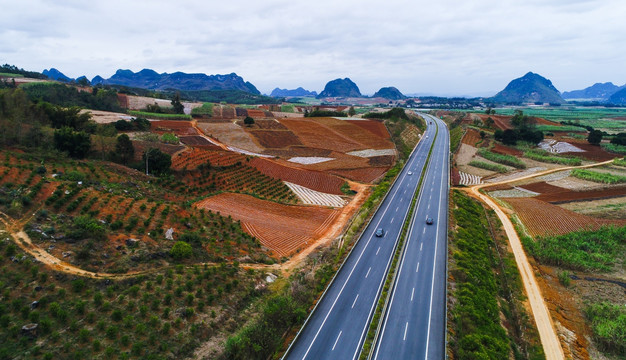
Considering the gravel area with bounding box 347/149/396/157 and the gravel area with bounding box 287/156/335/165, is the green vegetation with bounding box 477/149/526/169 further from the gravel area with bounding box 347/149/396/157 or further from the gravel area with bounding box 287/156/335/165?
the gravel area with bounding box 287/156/335/165

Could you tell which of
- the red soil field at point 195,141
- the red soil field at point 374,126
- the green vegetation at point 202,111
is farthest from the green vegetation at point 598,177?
the green vegetation at point 202,111

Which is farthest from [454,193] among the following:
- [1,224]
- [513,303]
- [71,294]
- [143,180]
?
[1,224]

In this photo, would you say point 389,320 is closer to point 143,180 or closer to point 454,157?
point 143,180

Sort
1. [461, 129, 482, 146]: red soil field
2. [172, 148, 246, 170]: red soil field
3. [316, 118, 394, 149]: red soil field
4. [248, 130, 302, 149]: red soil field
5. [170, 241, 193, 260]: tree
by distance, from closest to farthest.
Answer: [170, 241, 193, 260]: tree → [172, 148, 246, 170]: red soil field → [248, 130, 302, 149]: red soil field → [316, 118, 394, 149]: red soil field → [461, 129, 482, 146]: red soil field

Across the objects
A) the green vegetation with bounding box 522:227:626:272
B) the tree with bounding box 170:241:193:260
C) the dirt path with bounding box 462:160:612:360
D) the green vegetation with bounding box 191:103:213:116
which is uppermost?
the green vegetation with bounding box 191:103:213:116

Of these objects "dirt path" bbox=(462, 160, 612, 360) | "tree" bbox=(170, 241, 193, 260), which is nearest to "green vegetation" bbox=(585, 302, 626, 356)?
"dirt path" bbox=(462, 160, 612, 360)

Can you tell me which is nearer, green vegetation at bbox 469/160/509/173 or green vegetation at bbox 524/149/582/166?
green vegetation at bbox 469/160/509/173
